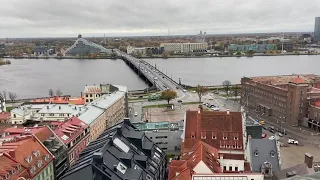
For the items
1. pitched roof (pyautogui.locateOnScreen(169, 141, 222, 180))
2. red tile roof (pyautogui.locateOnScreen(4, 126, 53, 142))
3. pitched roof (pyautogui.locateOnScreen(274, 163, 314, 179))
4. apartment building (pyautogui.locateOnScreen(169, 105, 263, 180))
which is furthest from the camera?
red tile roof (pyautogui.locateOnScreen(4, 126, 53, 142))

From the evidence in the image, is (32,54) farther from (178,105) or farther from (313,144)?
(313,144)

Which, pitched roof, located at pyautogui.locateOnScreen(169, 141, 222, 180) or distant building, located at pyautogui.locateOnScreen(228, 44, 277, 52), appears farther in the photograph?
distant building, located at pyautogui.locateOnScreen(228, 44, 277, 52)

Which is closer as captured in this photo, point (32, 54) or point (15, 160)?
point (15, 160)

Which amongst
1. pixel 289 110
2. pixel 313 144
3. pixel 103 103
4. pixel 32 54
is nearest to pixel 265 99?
pixel 289 110

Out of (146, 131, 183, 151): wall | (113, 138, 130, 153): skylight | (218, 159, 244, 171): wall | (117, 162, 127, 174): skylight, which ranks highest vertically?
(113, 138, 130, 153): skylight

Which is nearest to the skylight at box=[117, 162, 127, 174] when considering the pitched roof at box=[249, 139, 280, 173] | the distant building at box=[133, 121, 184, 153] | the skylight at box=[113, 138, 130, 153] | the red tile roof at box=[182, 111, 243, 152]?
the skylight at box=[113, 138, 130, 153]

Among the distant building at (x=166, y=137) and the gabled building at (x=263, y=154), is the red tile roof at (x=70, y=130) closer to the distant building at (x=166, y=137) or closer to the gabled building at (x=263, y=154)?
the distant building at (x=166, y=137)

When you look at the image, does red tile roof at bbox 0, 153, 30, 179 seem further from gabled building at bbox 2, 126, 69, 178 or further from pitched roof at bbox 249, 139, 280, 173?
pitched roof at bbox 249, 139, 280, 173

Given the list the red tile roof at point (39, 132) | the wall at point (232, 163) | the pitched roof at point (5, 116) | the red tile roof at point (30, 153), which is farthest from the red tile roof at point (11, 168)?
the pitched roof at point (5, 116)
